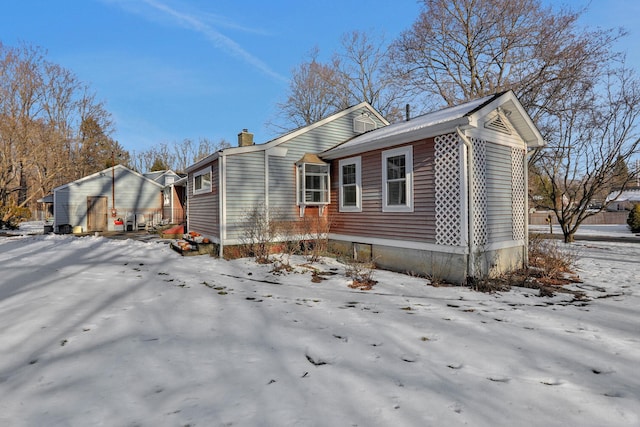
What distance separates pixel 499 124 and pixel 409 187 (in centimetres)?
264

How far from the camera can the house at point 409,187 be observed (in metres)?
6.83

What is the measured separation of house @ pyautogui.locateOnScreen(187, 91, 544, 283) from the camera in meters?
6.83

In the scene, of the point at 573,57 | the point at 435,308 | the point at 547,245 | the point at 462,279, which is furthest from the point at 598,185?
the point at 435,308

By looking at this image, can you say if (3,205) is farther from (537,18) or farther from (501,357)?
(537,18)

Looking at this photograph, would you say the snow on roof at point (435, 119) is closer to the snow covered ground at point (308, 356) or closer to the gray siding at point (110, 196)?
the snow covered ground at point (308, 356)

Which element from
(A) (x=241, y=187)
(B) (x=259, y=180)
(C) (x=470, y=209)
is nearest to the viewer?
(C) (x=470, y=209)

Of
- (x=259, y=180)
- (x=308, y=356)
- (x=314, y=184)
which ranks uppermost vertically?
(x=259, y=180)

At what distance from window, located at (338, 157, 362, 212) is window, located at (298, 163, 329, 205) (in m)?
0.60

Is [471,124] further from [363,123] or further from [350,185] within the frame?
[363,123]

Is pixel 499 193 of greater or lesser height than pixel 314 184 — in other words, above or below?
below

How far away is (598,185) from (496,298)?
14802 millimetres

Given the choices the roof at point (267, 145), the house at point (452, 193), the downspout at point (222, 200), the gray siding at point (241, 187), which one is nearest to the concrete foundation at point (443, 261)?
the house at point (452, 193)

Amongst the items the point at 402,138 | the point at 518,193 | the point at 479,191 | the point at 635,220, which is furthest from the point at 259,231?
the point at 635,220

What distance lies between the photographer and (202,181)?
37.9ft
